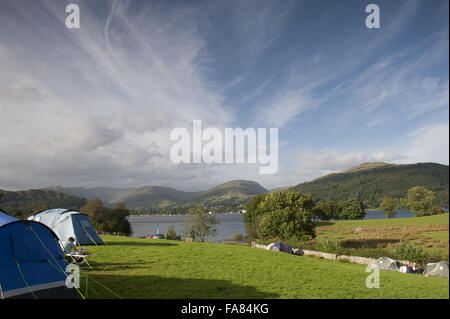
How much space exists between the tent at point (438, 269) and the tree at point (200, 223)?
35.5 m

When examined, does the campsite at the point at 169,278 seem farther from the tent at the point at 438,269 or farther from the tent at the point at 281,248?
the tent at the point at 281,248

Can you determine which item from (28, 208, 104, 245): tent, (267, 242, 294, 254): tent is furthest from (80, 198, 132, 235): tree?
(267, 242, 294, 254): tent

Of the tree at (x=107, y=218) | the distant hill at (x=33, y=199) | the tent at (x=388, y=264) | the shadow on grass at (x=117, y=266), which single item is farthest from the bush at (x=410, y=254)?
the distant hill at (x=33, y=199)

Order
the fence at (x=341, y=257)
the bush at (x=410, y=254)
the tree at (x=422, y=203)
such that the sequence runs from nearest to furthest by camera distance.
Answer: the bush at (x=410, y=254) → the fence at (x=341, y=257) → the tree at (x=422, y=203)

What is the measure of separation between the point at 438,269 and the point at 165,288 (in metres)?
17.4

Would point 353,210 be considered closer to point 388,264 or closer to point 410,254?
point 410,254

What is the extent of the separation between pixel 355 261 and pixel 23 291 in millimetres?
20529

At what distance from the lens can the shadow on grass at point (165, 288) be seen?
353 inches

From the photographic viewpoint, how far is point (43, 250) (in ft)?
30.8

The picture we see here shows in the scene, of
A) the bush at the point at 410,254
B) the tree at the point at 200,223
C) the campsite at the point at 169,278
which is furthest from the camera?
the tree at the point at 200,223

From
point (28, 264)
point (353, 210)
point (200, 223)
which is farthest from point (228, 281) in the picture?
point (353, 210)
